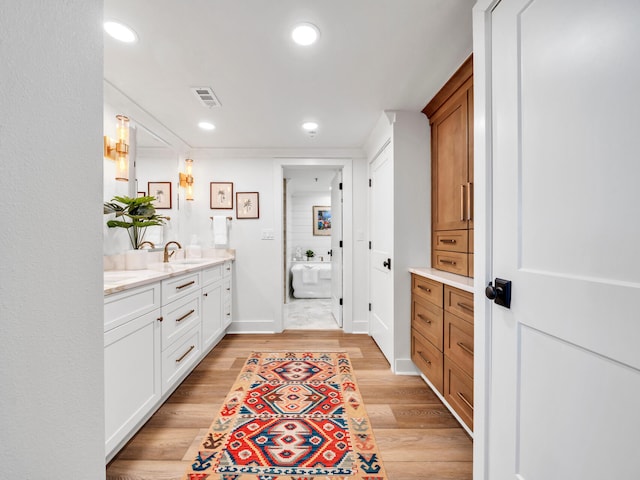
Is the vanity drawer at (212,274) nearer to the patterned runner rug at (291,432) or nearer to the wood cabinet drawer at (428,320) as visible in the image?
the patterned runner rug at (291,432)

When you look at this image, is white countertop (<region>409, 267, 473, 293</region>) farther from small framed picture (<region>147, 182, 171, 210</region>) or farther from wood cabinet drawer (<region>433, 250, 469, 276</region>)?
small framed picture (<region>147, 182, 171, 210</region>)

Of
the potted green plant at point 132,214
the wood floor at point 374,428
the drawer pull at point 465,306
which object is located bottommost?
the wood floor at point 374,428

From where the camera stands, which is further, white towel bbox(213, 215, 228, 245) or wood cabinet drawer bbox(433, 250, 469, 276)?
white towel bbox(213, 215, 228, 245)

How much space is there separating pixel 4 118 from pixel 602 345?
1.29 metres

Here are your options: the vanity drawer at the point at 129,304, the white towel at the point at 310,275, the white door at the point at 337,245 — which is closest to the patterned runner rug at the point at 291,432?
the vanity drawer at the point at 129,304

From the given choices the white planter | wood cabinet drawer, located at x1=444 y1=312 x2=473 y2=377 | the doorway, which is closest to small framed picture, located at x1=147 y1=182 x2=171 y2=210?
the white planter

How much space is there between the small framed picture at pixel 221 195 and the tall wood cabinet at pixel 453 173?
231cm

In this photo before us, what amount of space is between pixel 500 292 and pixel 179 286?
194 cm

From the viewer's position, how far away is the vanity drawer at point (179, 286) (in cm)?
190

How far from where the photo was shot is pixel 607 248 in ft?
2.38

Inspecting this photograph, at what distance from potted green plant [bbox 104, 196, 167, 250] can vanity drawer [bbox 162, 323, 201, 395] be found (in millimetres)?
846

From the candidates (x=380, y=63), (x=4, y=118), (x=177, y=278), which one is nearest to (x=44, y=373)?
(x=4, y=118)

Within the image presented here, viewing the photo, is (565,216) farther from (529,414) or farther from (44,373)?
(44,373)

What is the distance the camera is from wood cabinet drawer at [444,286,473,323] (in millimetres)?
1569
